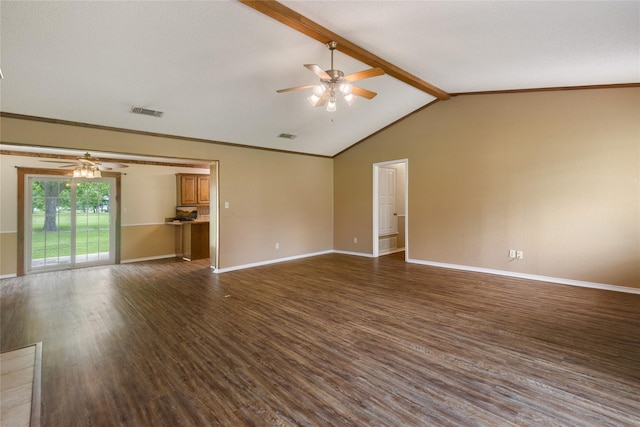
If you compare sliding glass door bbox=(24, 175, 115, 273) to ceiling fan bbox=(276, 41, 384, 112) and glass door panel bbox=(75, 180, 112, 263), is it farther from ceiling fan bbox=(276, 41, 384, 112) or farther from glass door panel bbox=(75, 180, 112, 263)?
ceiling fan bbox=(276, 41, 384, 112)

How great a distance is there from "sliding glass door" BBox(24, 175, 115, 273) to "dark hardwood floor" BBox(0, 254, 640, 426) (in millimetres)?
1686

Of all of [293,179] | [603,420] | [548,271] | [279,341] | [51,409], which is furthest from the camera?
[293,179]

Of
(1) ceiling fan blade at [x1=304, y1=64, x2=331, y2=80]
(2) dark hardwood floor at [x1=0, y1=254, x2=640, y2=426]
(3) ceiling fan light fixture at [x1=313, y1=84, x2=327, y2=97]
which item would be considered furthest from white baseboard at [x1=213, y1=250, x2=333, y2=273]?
(1) ceiling fan blade at [x1=304, y1=64, x2=331, y2=80]

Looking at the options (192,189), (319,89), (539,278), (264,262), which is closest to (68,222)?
(192,189)

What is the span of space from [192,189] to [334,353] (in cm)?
658

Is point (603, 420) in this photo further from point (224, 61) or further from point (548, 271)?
point (224, 61)

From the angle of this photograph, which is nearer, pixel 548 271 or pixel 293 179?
pixel 548 271

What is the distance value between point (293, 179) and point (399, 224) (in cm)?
327

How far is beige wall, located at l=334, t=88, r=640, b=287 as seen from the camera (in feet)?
14.0

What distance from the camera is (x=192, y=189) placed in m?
7.88

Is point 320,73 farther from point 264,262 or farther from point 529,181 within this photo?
point 264,262

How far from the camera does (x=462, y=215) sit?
5699 millimetres

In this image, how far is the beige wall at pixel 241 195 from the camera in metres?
4.45

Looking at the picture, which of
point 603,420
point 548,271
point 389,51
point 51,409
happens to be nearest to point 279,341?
point 51,409
